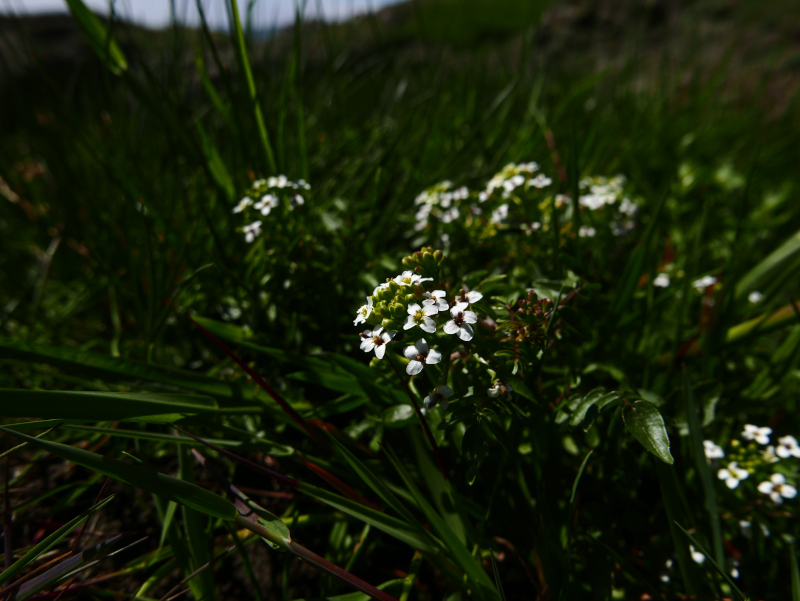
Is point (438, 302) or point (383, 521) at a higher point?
point (438, 302)

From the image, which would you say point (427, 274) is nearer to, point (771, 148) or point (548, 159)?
point (548, 159)

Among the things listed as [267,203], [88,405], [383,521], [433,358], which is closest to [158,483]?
[88,405]

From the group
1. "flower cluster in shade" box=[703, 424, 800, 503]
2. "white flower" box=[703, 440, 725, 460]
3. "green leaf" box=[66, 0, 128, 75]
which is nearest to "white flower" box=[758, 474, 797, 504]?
"flower cluster in shade" box=[703, 424, 800, 503]

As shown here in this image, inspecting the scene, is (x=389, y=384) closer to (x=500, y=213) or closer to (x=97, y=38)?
(x=500, y=213)

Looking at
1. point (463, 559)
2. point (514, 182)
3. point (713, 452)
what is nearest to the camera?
point (463, 559)

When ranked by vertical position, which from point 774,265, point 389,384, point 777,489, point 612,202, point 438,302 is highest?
point 438,302

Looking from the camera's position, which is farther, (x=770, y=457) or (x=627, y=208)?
(x=627, y=208)

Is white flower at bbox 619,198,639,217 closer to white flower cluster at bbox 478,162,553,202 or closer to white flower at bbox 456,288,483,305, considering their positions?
white flower cluster at bbox 478,162,553,202
